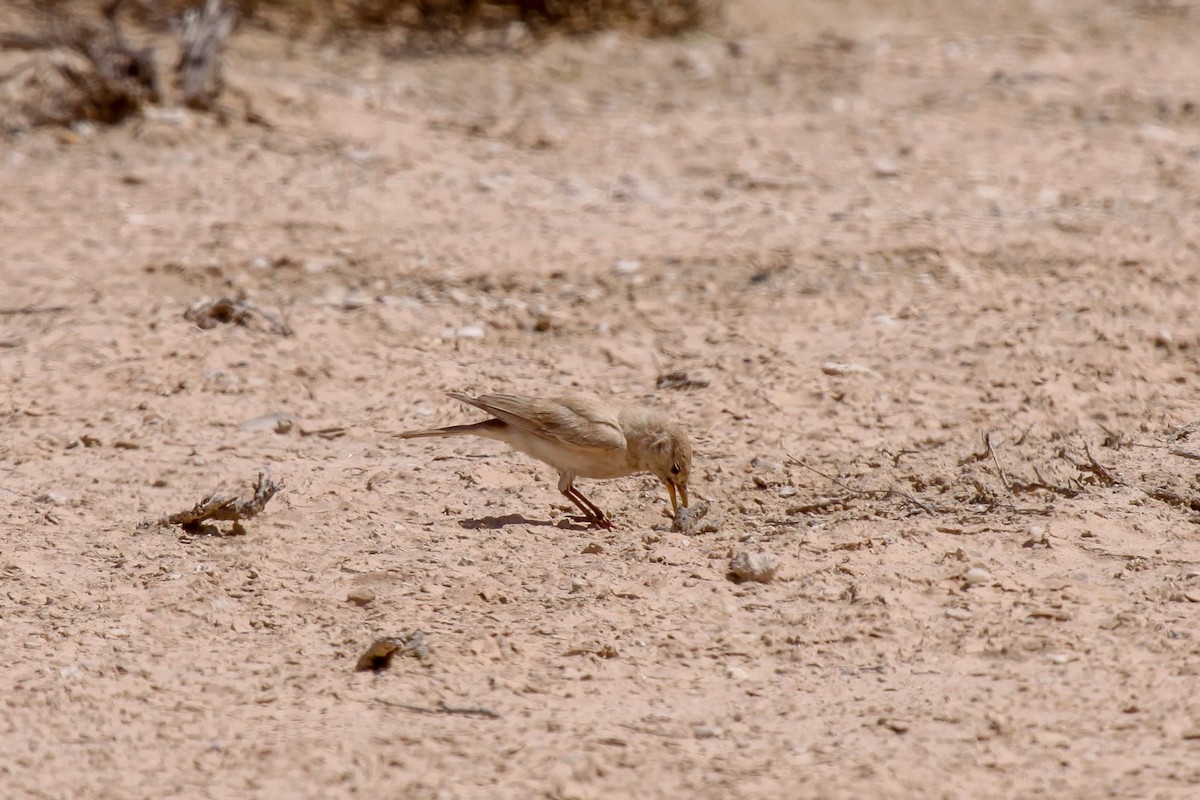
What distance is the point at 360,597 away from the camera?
16.6 ft

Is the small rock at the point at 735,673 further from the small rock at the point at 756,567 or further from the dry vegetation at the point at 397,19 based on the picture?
the dry vegetation at the point at 397,19

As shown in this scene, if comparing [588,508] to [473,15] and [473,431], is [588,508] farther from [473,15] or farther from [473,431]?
→ [473,15]

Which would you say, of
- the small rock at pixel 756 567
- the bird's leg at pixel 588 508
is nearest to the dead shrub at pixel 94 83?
the bird's leg at pixel 588 508

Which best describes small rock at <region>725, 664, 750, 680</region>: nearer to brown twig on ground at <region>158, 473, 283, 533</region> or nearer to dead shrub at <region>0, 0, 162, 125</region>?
brown twig on ground at <region>158, 473, 283, 533</region>

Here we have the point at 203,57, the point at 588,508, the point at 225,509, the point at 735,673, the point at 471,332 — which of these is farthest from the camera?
the point at 203,57

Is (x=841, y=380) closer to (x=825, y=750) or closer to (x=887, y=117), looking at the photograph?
(x=825, y=750)

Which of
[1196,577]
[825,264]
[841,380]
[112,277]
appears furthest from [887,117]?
[1196,577]

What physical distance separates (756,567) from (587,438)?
2.90ft

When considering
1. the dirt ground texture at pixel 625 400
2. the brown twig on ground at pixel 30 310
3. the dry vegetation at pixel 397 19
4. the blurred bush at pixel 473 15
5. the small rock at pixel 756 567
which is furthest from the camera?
the blurred bush at pixel 473 15

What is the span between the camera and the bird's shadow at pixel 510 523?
5.70m

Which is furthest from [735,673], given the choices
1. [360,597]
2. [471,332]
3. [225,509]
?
[471,332]

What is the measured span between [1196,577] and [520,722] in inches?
87.6

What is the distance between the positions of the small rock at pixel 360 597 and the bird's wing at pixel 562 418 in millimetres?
986

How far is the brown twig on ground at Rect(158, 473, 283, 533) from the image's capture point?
5.50 m
